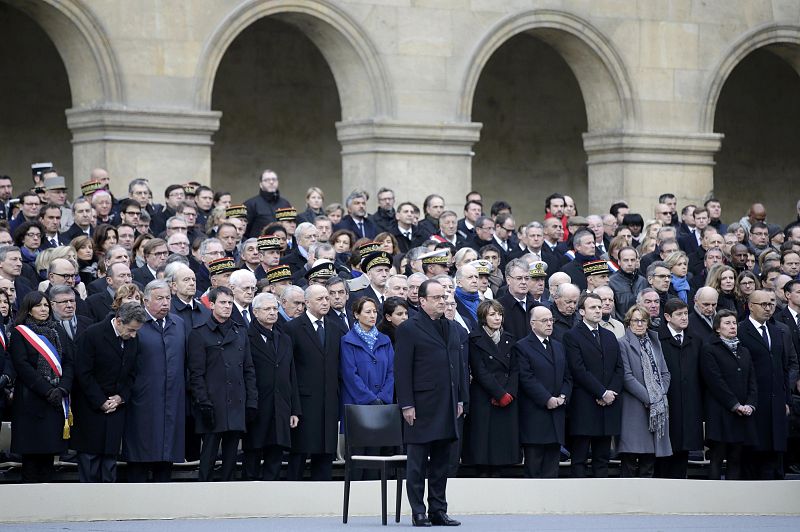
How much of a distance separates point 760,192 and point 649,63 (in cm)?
590

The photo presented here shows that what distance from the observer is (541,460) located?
13422 mm

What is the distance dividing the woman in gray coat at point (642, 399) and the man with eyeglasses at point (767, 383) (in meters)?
0.88

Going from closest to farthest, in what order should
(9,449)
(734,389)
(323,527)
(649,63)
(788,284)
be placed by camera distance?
(323,527)
(9,449)
(734,389)
(788,284)
(649,63)

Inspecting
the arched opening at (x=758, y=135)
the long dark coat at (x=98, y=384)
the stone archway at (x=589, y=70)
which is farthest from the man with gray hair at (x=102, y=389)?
the arched opening at (x=758, y=135)

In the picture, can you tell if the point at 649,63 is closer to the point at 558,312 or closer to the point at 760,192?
the point at 760,192

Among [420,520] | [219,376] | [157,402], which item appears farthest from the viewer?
[219,376]

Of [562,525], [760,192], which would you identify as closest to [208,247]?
[562,525]

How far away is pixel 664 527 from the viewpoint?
11.4 meters

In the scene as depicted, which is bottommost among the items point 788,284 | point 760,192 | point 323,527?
point 323,527

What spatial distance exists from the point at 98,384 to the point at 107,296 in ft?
3.24

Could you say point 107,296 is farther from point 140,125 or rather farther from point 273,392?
point 140,125

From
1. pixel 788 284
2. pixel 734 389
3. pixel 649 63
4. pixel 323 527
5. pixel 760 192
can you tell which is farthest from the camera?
pixel 760 192

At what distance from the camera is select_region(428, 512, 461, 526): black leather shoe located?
36.8ft

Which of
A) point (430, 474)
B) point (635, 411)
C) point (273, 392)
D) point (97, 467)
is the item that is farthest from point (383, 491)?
A: point (635, 411)
